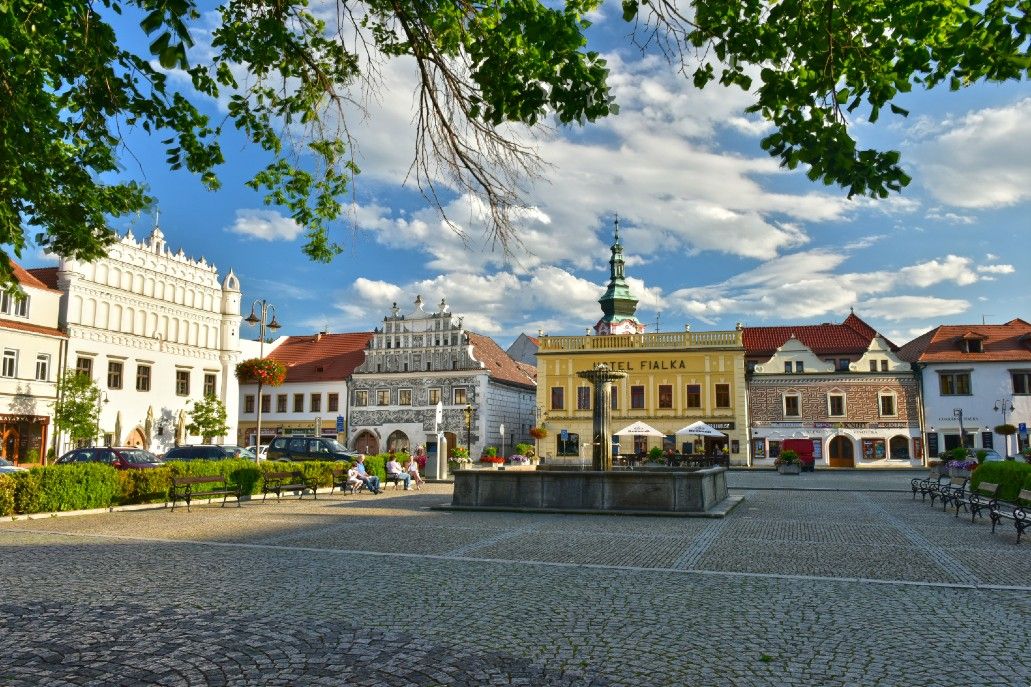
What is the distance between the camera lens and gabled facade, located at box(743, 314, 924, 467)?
48219mm

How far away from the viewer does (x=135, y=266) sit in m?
45.4

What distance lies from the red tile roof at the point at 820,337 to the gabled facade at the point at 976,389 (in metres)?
4.10

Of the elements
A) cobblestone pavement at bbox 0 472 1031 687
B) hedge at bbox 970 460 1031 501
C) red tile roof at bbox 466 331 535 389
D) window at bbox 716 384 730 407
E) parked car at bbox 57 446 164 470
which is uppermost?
red tile roof at bbox 466 331 535 389

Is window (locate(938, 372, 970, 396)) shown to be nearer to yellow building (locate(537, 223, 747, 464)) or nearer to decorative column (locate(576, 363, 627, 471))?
yellow building (locate(537, 223, 747, 464))

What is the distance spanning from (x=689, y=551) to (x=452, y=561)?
3583mm

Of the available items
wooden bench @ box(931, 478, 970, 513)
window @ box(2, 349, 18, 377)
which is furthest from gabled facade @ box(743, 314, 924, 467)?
window @ box(2, 349, 18, 377)

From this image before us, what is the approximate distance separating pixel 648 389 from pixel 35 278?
122ft

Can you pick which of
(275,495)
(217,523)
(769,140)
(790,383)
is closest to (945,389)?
(790,383)

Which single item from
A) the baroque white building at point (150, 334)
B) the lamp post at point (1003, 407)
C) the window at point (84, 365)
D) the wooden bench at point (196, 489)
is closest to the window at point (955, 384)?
the lamp post at point (1003, 407)

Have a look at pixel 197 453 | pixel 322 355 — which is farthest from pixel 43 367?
pixel 322 355

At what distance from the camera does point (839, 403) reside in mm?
49469

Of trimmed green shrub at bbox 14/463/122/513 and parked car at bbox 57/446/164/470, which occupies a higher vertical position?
parked car at bbox 57/446/164/470

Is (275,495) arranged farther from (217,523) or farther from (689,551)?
(689,551)

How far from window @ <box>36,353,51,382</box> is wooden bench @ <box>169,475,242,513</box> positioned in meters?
24.7
